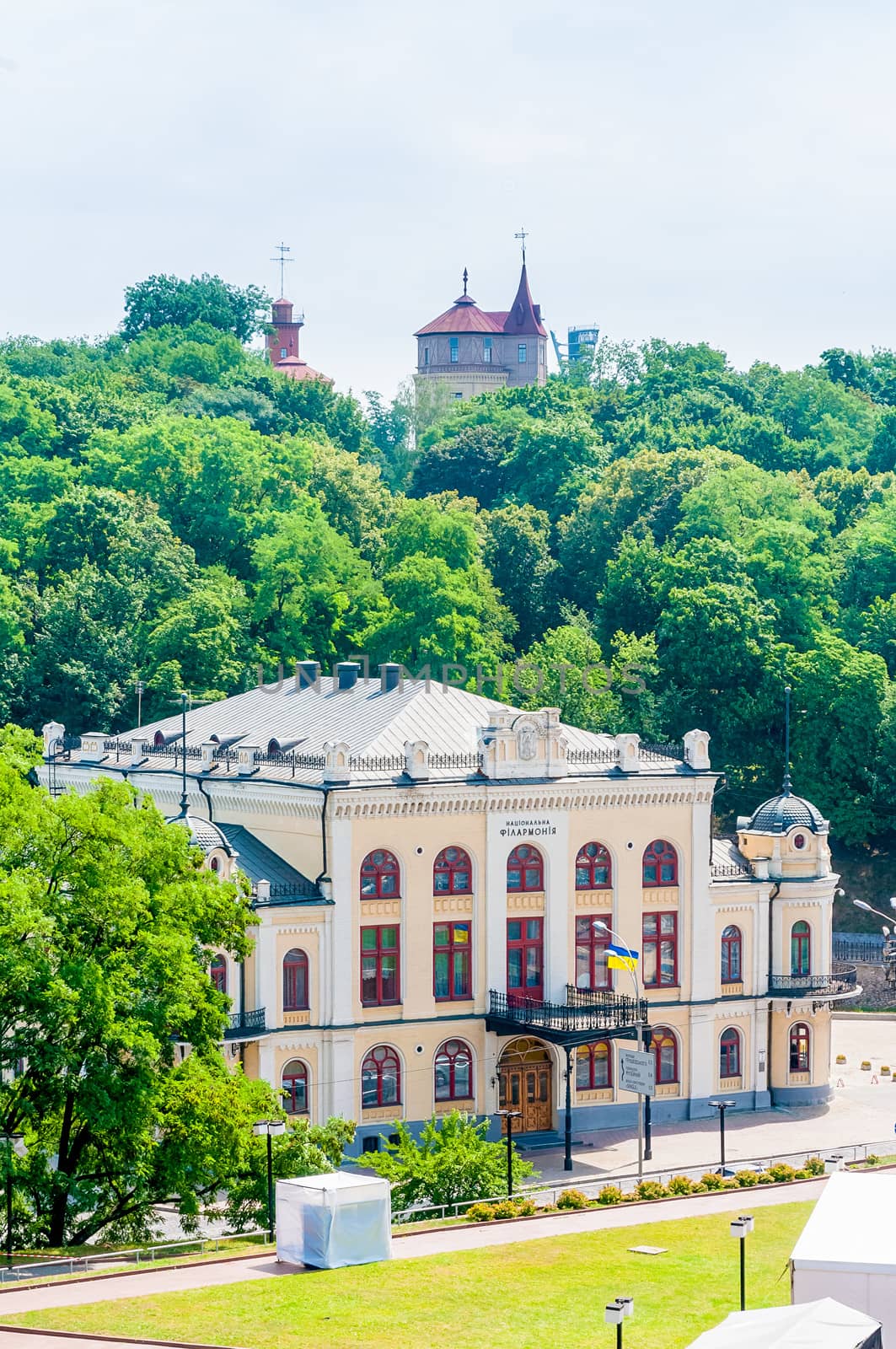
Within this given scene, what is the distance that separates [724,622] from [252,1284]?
2460 inches

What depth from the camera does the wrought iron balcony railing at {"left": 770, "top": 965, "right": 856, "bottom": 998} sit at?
71500 mm

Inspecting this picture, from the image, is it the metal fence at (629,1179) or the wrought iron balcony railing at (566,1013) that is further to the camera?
the wrought iron balcony railing at (566,1013)

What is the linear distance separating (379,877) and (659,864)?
31.1ft

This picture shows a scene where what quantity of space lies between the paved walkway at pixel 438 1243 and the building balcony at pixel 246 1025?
575 inches

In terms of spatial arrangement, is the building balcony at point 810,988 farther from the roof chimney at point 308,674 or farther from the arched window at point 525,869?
the roof chimney at point 308,674

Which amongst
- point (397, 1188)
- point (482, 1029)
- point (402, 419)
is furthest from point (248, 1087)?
point (402, 419)

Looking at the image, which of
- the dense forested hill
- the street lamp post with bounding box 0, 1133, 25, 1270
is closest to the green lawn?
the street lamp post with bounding box 0, 1133, 25, 1270

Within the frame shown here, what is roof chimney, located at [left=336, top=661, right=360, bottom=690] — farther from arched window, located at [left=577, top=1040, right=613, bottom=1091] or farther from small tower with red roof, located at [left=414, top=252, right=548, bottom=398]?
small tower with red roof, located at [left=414, top=252, right=548, bottom=398]

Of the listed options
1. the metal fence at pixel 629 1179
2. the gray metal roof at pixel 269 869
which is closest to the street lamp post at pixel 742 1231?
the metal fence at pixel 629 1179

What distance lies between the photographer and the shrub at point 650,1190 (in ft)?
172

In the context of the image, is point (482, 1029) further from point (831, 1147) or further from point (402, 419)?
point (402, 419)

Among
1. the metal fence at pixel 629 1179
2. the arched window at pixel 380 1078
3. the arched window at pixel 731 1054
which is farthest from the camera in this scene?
the arched window at pixel 731 1054

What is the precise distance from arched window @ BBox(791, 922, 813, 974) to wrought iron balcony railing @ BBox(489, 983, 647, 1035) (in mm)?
7049

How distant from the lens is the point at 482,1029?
6719 centimetres
